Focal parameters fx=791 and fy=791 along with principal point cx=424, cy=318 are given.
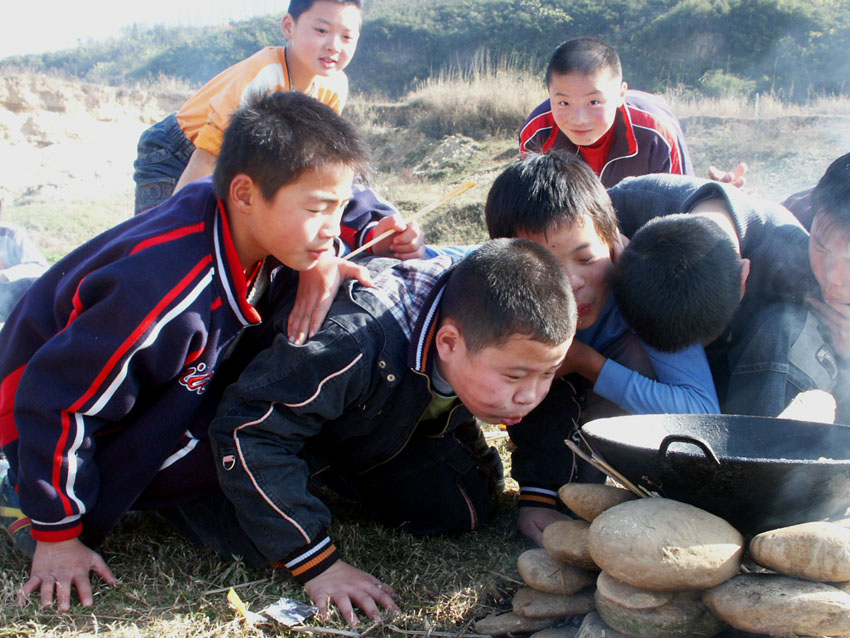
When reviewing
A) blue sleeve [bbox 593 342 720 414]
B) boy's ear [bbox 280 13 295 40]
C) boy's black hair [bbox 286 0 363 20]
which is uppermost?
boy's black hair [bbox 286 0 363 20]

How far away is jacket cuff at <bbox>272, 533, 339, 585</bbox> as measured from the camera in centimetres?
214

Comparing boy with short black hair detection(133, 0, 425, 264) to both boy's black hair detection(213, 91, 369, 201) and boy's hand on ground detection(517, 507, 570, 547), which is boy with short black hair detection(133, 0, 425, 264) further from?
boy's hand on ground detection(517, 507, 570, 547)

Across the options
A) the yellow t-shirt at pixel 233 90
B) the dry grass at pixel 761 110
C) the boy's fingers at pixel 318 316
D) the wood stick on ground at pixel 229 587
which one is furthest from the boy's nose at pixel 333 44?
the dry grass at pixel 761 110

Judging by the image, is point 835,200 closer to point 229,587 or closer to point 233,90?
point 229,587

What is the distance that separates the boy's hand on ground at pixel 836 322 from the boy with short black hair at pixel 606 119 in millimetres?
1540

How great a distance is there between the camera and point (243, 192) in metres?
2.33

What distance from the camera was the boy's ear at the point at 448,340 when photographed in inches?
85.3

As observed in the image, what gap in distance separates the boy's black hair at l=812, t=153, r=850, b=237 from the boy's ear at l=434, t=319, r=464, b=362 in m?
1.25

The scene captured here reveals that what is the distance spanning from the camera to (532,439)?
2.65 meters

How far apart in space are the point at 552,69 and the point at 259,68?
145 cm

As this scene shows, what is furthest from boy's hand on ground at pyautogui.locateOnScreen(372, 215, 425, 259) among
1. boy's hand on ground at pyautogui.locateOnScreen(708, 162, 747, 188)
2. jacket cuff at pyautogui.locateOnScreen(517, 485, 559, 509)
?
boy's hand on ground at pyautogui.locateOnScreen(708, 162, 747, 188)

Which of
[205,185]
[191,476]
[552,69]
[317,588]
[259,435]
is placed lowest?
[317,588]

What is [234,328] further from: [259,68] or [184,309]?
[259,68]

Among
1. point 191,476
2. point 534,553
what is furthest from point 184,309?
point 534,553
